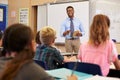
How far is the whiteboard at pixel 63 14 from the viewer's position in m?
6.25

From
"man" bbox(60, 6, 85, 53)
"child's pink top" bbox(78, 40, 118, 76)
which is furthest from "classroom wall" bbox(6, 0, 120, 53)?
"child's pink top" bbox(78, 40, 118, 76)

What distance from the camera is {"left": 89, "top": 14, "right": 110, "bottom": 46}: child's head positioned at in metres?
2.65

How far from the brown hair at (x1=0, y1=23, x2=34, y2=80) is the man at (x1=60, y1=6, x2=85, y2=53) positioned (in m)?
4.46

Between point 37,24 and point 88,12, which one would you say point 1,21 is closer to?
point 37,24

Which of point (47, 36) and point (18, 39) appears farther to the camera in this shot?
point (47, 36)

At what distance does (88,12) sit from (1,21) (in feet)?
10.3

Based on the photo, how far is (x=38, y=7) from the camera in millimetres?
7359

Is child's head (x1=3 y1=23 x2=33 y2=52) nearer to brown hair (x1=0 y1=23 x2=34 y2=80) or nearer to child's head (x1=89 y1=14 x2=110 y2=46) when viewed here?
brown hair (x1=0 y1=23 x2=34 y2=80)

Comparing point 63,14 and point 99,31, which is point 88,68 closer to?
point 99,31

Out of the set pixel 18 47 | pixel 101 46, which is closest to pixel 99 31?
pixel 101 46

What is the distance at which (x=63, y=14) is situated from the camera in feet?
22.3

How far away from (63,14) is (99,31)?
13.8 feet

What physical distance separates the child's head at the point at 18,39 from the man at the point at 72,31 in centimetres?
446

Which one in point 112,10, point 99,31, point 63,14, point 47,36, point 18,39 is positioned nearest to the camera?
point 18,39
